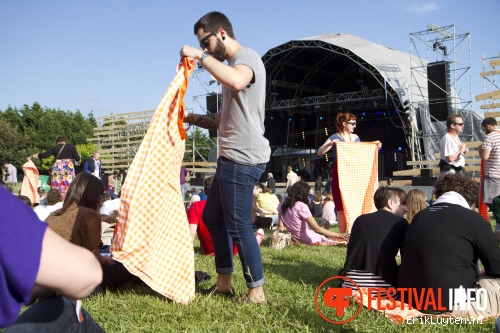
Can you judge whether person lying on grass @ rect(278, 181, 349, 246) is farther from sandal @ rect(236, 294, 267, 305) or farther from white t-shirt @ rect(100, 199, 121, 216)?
Answer: sandal @ rect(236, 294, 267, 305)

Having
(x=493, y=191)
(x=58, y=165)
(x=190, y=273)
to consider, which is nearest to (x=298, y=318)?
(x=190, y=273)

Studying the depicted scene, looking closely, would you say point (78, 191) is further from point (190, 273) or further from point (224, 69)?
point (224, 69)

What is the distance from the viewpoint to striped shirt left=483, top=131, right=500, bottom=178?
6.86 meters

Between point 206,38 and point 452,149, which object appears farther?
point 452,149

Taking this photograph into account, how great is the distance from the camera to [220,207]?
384 cm

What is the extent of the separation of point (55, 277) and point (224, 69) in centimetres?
227

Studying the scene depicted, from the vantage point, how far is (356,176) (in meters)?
7.29

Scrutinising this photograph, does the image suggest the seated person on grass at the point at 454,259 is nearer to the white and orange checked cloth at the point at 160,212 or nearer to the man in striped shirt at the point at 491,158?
the white and orange checked cloth at the point at 160,212

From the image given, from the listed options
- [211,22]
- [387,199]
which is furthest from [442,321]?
[211,22]

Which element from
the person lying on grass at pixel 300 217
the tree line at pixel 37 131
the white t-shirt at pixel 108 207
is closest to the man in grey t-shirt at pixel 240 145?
the person lying on grass at pixel 300 217

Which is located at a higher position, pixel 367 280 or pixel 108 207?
pixel 108 207

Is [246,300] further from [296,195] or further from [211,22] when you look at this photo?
[296,195]

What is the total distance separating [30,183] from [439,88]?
1514 centimetres

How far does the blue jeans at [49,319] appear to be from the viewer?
1.49 metres
